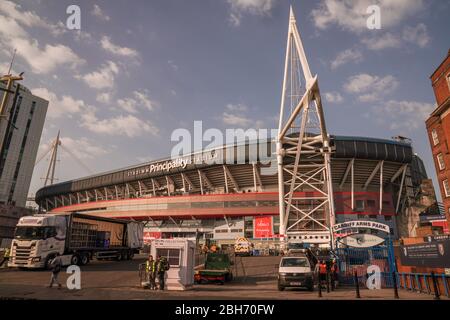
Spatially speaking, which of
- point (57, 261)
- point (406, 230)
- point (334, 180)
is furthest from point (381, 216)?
point (57, 261)

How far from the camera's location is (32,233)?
22750 mm

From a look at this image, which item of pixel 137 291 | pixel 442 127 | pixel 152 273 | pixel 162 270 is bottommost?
pixel 137 291

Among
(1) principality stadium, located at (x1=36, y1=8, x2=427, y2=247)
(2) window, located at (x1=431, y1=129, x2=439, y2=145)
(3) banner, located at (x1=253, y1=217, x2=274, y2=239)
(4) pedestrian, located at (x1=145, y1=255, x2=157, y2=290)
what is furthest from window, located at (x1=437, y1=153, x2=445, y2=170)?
(4) pedestrian, located at (x1=145, y1=255, x2=157, y2=290)

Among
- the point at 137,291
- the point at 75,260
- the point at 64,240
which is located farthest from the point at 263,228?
the point at 137,291

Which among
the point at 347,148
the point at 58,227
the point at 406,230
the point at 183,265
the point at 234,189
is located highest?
the point at 347,148

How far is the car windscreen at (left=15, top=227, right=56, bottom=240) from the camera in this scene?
74.4ft

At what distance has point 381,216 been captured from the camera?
60156mm

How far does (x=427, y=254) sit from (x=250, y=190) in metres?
53.3

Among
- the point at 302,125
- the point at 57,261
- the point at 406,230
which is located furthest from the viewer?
the point at 406,230

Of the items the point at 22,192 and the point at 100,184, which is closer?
the point at 100,184

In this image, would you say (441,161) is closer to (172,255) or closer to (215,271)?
(215,271)

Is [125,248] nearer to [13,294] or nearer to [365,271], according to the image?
[13,294]

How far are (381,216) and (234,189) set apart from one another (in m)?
30.7

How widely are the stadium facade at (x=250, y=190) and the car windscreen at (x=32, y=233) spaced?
40313 mm
